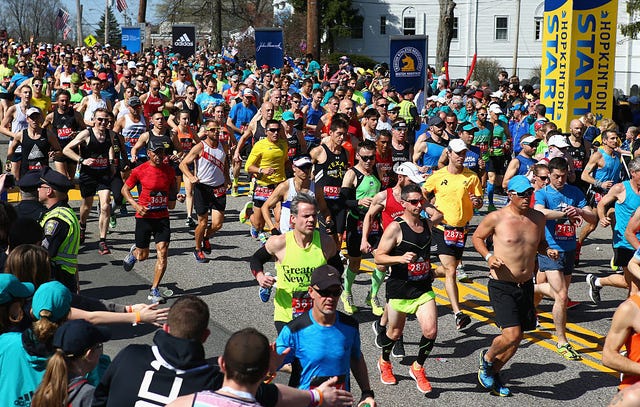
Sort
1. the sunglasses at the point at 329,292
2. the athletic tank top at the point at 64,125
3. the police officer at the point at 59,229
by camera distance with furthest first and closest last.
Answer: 1. the athletic tank top at the point at 64,125
2. the police officer at the point at 59,229
3. the sunglasses at the point at 329,292

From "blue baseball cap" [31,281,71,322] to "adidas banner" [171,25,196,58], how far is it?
1193 inches

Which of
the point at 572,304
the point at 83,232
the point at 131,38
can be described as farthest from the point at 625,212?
the point at 131,38

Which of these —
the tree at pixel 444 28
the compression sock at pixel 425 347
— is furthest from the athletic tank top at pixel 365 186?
the tree at pixel 444 28

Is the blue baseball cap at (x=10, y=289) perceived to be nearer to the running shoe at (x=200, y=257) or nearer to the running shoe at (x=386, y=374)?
Answer: the running shoe at (x=386, y=374)

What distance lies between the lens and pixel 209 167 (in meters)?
12.7

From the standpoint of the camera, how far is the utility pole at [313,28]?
36.4m

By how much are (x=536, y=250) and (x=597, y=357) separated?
1.62 m

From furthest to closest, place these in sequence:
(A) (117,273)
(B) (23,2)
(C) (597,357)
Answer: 1. (B) (23,2)
2. (A) (117,273)
3. (C) (597,357)

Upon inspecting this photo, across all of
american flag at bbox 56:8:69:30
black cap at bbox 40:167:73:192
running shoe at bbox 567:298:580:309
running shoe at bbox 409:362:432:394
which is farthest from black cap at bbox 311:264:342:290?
american flag at bbox 56:8:69:30

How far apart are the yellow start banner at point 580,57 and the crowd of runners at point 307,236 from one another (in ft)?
3.48

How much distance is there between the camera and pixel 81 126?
15000 millimetres

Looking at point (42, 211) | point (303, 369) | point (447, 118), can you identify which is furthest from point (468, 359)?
point (447, 118)

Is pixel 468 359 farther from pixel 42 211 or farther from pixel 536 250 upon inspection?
pixel 42 211

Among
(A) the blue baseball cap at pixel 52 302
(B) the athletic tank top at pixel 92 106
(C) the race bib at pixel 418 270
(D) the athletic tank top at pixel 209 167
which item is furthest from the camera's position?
(B) the athletic tank top at pixel 92 106
